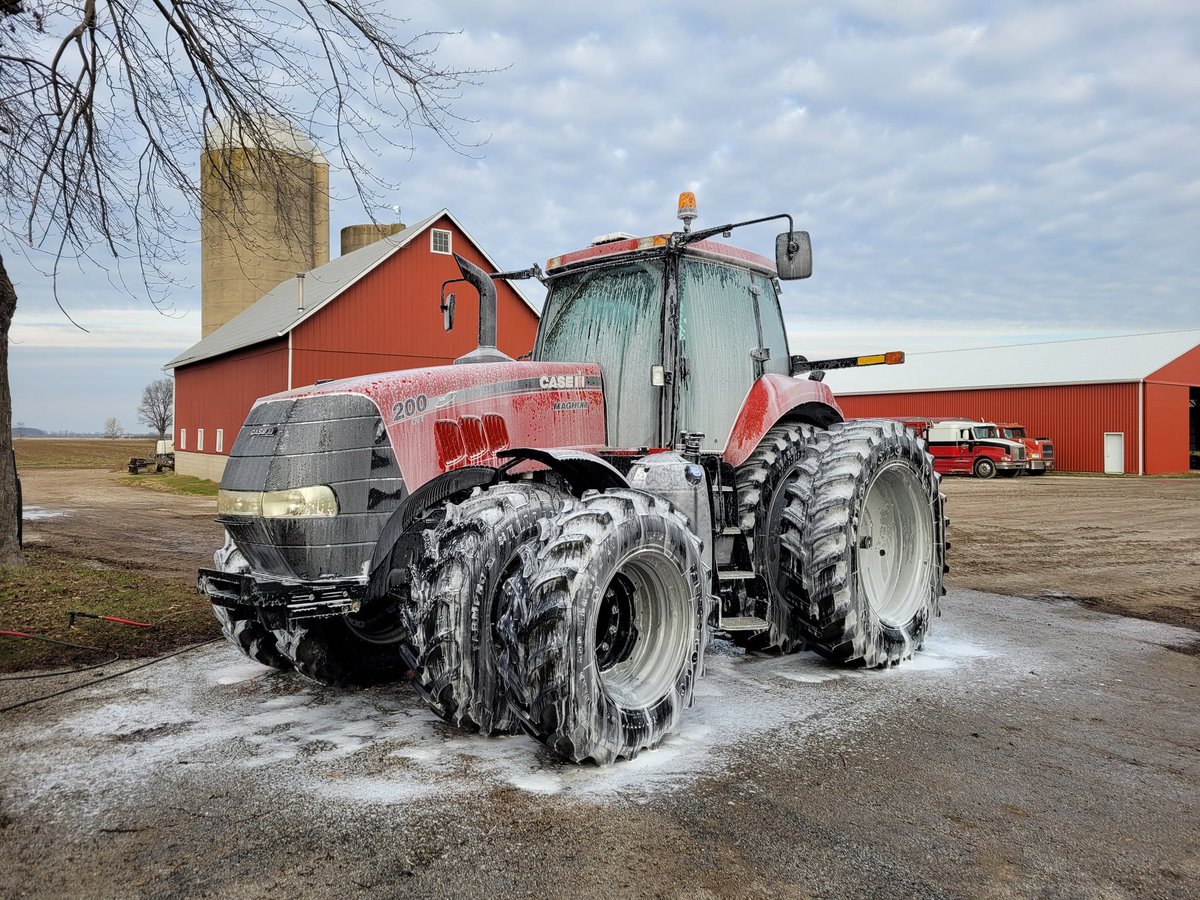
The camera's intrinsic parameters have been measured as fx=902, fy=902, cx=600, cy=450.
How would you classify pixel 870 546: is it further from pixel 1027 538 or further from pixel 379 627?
pixel 1027 538

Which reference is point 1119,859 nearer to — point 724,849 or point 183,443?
point 724,849

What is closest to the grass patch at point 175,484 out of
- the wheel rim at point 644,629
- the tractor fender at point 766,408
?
the tractor fender at point 766,408

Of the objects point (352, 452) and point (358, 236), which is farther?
point (358, 236)

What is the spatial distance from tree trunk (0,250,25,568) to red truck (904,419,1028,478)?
2465 centimetres

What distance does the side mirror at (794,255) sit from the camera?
5344 mm

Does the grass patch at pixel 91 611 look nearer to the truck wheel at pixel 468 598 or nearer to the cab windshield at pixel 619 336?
the truck wheel at pixel 468 598

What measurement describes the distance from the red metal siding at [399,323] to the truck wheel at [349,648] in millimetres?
16995

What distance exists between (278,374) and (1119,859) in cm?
2189

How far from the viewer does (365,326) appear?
22.8 metres

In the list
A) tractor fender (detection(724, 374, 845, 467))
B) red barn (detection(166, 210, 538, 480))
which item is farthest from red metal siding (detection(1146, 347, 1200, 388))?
tractor fender (detection(724, 374, 845, 467))

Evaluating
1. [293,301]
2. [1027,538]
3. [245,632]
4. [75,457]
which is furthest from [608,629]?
[75,457]

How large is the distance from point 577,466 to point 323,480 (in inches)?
47.1

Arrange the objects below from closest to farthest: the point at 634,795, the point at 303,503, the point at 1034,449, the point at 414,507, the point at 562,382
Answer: the point at 634,795 → the point at 303,503 → the point at 414,507 → the point at 562,382 → the point at 1034,449

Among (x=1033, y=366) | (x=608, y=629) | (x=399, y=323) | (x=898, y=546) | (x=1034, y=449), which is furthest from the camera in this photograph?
(x=1033, y=366)
